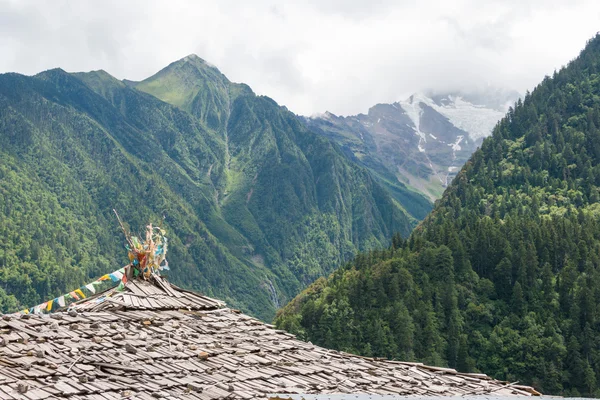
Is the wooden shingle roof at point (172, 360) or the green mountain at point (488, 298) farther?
the green mountain at point (488, 298)

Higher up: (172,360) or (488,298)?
(488,298)

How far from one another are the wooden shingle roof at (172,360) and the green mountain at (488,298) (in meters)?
73.7

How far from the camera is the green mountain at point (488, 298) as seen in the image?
95750mm

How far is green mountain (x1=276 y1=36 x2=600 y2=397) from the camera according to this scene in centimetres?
9575

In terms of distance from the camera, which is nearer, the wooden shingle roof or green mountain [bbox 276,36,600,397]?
the wooden shingle roof

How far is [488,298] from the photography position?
111375 millimetres

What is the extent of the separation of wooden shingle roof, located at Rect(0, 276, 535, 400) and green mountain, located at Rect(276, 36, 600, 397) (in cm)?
7369

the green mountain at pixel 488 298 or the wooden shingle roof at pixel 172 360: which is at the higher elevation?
the green mountain at pixel 488 298

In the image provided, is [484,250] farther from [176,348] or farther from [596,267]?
[176,348]

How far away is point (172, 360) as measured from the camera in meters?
18.7

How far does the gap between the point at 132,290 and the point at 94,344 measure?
5.66 m

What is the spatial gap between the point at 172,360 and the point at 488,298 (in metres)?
98.6

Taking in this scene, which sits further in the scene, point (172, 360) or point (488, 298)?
point (488, 298)

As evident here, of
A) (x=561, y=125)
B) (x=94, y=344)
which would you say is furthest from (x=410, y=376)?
(x=561, y=125)
